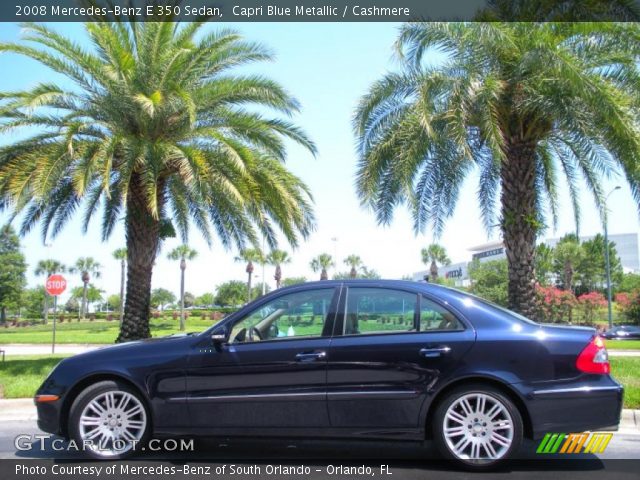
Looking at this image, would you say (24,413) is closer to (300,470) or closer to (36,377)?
(36,377)

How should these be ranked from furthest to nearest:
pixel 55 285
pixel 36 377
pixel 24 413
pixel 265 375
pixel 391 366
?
pixel 55 285 → pixel 36 377 → pixel 24 413 → pixel 265 375 → pixel 391 366

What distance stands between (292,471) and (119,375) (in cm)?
171

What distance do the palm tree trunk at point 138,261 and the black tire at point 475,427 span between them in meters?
9.53

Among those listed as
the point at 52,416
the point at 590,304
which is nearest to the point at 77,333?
the point at 52,416

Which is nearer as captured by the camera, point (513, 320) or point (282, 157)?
point (513, 320)

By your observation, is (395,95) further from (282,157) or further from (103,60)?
(103,60)

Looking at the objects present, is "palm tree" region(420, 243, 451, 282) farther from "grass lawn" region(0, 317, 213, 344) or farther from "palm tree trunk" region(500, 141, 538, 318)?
"palm tree trunk" region(500, 141, 538, 318)

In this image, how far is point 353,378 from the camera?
16.4 ft

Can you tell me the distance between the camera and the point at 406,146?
11.9 metres

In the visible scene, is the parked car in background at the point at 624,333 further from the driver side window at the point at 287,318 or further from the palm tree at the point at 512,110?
the driver side window at the point at 287,318

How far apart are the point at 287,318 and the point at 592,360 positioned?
2553 millimetres

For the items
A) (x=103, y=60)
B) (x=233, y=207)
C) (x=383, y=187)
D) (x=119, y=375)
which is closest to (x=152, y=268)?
(x=233, y=207)

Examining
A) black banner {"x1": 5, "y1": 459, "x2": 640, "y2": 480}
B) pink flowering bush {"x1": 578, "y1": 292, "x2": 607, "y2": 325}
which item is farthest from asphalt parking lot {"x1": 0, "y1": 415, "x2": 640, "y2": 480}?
pink flowering bush {"x1": 578, "y1": 292, "x2": 607, "y2": 325}

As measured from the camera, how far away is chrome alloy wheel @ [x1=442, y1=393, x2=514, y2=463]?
15.8 feet
